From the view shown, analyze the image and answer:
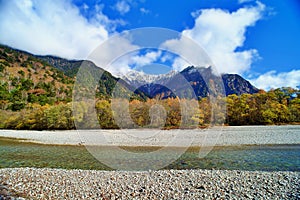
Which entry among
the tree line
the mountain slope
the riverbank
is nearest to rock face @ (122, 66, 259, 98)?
the tree line

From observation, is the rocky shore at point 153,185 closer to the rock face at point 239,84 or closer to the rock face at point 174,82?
the rock face at point 174,82

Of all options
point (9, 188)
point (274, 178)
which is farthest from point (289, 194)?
point (9, 188)

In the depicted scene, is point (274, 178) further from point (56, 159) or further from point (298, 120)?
point (298, 120)

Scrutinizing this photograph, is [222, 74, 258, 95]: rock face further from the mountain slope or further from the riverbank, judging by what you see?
the riverbank

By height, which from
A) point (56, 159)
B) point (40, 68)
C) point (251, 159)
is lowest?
point (56, 159)

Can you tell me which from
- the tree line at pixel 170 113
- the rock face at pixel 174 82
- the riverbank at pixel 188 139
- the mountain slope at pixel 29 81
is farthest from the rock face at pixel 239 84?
the riverbank at pixel 188 139

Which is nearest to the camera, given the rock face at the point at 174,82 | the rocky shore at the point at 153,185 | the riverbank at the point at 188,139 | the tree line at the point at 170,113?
the rocky shore at the point at 153,185
